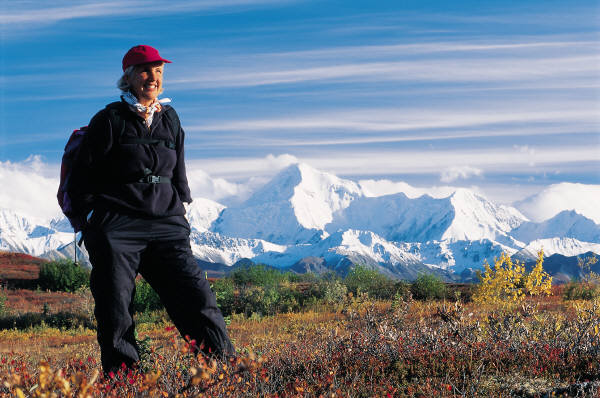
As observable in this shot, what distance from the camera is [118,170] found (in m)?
4.83

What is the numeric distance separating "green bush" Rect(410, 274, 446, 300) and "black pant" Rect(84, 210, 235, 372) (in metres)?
13.6

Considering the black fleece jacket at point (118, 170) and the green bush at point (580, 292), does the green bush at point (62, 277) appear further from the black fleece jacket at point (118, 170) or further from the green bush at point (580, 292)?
the black fleece jacket at point (118, 170)

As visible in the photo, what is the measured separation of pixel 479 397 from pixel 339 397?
1148 millimetres

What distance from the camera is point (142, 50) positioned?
4934 mm

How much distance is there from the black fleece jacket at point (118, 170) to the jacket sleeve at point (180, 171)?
0.28 m

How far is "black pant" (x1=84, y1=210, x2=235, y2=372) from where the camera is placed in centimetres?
475

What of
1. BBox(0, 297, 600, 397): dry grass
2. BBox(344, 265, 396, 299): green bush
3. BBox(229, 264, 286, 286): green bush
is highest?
BBox(0, 297, 600, 397): dry grass

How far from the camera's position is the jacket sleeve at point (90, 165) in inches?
190

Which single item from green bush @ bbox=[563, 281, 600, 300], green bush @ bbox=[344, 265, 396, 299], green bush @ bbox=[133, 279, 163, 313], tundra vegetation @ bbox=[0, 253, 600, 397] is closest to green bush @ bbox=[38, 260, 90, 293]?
green bush @ bbox=[133, 279, 163, 313]

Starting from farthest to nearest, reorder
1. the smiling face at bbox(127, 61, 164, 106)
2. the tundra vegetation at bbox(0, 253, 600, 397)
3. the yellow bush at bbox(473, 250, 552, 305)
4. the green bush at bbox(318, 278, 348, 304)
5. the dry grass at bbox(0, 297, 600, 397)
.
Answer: the green bush at bbox(318, 278, 348, 304)
the yellow bush at bbox(473, 250, 552, 305)
the smiling face at bbox(127, 61, 164, 106)
the dry grass at bbox(0, 297, 600, 397)
the tundra vegetation at bbox(0, 253, 600, 397)

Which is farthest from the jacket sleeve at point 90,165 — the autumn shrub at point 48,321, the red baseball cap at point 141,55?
the autumn shrub at point 48,321

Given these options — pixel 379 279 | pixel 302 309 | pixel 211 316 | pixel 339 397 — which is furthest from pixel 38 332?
pixel 339 397

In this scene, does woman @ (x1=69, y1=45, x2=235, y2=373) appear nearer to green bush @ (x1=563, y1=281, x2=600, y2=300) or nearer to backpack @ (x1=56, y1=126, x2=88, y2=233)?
backpack @ (x1=56, y1=126, x2=88, y2=233)

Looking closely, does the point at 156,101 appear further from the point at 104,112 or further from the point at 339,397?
the point at 339,397
